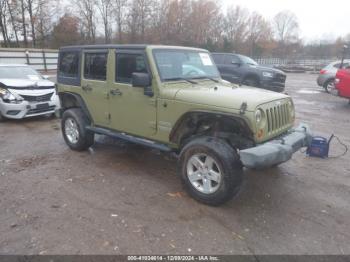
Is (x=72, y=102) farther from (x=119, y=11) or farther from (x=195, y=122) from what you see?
(x=119, y=11)

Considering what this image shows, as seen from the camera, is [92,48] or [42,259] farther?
[92,48]

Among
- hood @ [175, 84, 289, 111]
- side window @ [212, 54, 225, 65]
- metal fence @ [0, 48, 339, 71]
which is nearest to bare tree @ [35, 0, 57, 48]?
metal fence @ [0, 48, 339, 71]

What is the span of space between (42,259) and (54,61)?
2389 centimetres

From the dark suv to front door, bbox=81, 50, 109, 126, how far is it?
8.06 metres

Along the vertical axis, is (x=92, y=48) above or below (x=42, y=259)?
above

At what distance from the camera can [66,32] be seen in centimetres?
3481

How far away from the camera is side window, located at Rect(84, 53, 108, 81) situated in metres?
4.87

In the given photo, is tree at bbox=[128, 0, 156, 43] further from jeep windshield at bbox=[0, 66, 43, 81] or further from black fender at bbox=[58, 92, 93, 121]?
black fender at bbox=[58, 92, 93, 121]

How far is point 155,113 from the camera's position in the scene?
4.20 m

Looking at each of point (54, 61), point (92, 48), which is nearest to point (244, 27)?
point (54, 61)

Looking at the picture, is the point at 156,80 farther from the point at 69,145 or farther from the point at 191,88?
the point at 69,145

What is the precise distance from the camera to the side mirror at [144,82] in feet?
13.0

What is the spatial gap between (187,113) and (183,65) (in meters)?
1.08

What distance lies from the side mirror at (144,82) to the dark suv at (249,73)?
861cm
